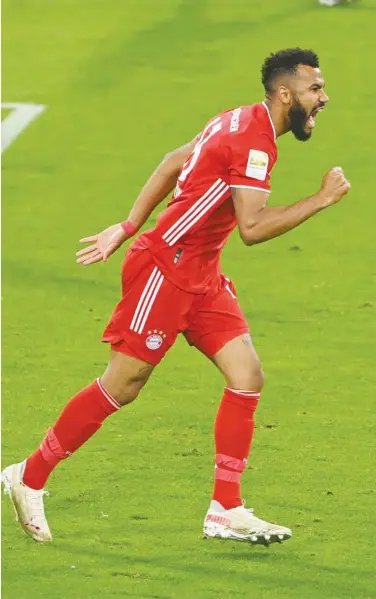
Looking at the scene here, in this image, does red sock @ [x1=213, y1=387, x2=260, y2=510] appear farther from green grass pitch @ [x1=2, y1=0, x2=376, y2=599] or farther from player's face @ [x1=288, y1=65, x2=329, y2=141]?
player's face @ [x1=288, y1=65, x2=329, y2=141]

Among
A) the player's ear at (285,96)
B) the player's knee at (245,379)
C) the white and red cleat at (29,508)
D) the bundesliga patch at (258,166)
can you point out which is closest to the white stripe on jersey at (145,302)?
the player's knee at (245,379)

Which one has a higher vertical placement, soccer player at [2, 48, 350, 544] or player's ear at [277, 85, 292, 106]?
player's ear at [277, 85, 292, 106]

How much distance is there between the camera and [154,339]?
7.73m

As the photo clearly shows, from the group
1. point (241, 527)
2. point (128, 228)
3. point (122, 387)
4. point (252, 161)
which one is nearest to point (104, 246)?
point (128, 228)

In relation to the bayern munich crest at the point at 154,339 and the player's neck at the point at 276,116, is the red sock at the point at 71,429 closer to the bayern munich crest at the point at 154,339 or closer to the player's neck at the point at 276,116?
the bayern munich crest at the point at 154,339

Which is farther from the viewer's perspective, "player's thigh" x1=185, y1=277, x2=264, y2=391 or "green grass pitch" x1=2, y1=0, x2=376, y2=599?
"player's thigh" x1=185, y1=277, x2=264, y2=391

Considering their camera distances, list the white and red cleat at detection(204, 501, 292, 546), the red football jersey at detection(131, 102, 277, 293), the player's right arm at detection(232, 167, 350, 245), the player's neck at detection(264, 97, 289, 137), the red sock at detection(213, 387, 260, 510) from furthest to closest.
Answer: the red sock at detection(213, 387, 260, 510) < the white and red cleat at detection(204, 501, 292, 546) < the player's neck at detection(264, 97, 289, 137) < the red football jersey at detection(131, 102, 277, 293) < the player's right arm at detection(232, 167, 350, 245)

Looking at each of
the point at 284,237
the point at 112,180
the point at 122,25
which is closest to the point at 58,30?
the point at 122,25

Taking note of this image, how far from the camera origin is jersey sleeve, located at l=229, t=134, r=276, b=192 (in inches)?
289

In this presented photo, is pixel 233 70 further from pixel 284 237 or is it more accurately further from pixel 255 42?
pixel 284 237

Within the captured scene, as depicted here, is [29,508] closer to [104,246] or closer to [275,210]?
[104,246]

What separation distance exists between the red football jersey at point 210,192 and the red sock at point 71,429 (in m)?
0.60

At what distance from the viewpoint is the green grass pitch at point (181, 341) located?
761 centimetres

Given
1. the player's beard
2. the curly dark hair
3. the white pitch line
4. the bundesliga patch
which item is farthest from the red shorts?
the white pitch line
